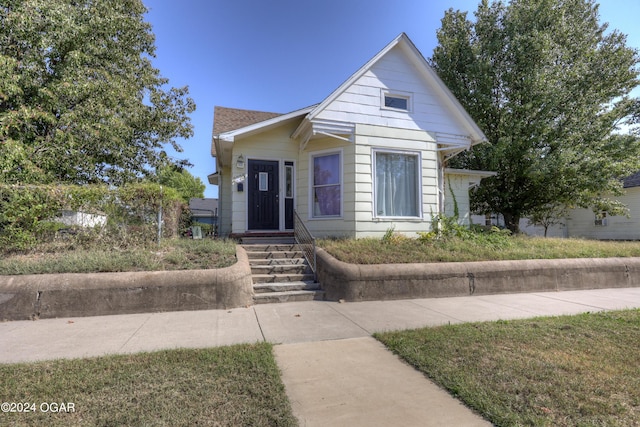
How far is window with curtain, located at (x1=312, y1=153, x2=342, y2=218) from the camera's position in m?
9.36

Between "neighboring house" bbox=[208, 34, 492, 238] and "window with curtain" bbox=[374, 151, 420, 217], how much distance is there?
3 cm

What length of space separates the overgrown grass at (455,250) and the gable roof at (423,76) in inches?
131

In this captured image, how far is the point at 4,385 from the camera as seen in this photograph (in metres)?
2.81

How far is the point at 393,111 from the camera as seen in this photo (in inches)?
372

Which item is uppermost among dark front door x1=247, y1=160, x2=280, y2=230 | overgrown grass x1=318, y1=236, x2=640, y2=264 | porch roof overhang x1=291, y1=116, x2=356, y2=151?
porch roof overhang x1=291, y1=116, x2=356, y2=151

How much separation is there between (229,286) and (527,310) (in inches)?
199

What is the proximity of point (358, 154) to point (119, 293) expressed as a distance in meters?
6.31

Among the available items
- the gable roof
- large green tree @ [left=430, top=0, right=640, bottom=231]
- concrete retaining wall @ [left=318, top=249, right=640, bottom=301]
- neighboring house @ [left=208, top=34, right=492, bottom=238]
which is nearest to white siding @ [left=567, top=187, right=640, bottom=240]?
large green tree @ [left=430, top=0, right=640, bottom=231]

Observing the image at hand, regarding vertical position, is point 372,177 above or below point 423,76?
below

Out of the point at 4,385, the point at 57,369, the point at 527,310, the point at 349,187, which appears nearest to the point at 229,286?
the point at 57,369

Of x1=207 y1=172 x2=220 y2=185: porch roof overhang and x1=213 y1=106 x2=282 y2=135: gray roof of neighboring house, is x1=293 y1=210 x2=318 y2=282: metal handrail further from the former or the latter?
x1=207 y1=172 x2=220 y2=185: porch roof overhang

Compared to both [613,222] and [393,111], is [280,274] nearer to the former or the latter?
[393,111]

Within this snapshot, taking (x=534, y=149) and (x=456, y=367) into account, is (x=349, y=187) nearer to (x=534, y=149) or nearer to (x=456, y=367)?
(x=456, y=367)

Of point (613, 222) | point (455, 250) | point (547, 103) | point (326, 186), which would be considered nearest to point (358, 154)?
point (326, 186)
